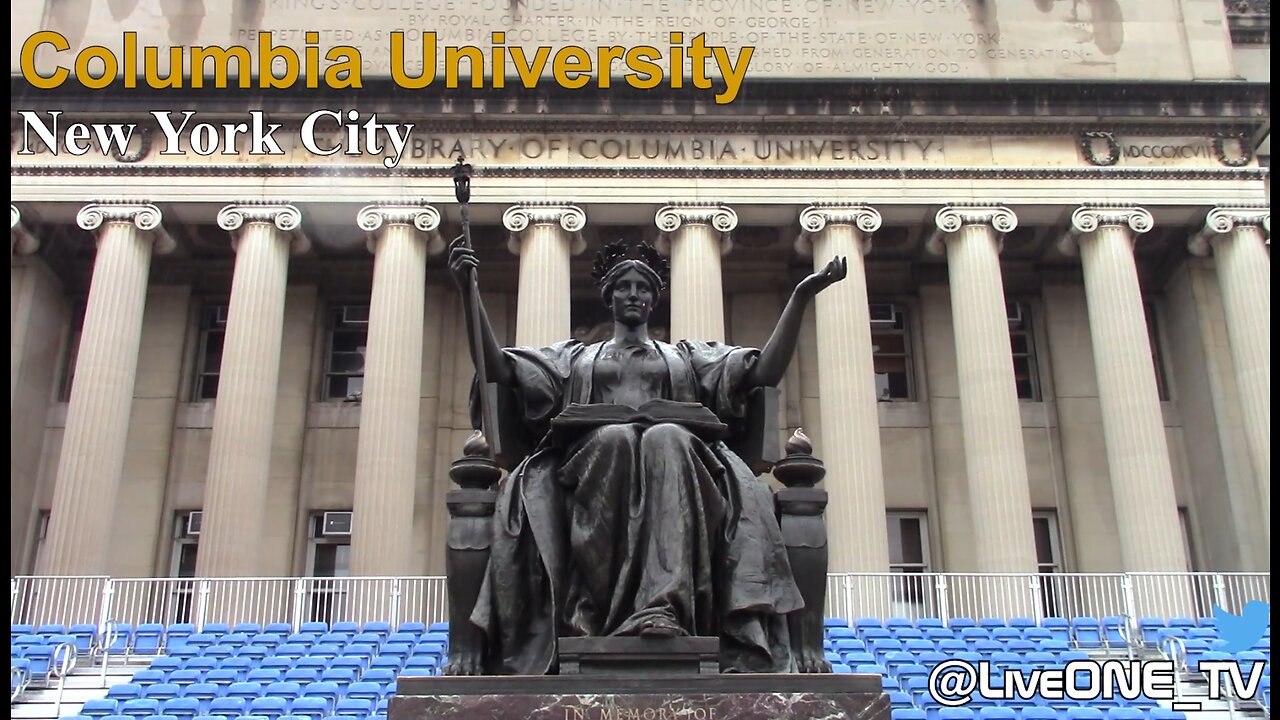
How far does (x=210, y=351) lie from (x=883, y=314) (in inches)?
603

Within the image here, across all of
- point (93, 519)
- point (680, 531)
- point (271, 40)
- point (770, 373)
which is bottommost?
point (680, 531)

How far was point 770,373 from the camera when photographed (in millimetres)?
6684

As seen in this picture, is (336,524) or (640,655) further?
(336,524)

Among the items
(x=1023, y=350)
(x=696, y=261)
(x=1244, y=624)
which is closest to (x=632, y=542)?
(x=1244, y=624)

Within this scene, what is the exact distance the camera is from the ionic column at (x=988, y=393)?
71.4 feet

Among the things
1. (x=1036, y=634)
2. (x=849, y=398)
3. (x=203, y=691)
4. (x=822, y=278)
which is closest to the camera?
(x=822, y=278)

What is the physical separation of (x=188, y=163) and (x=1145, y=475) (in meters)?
19.1

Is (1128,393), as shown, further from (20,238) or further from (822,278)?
(20,238)

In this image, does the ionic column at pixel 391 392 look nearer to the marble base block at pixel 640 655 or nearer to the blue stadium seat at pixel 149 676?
the blue stadium seat at pixel 149 676

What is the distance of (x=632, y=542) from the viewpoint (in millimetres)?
5902

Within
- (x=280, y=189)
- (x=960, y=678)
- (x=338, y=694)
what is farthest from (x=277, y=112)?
(x=960, y=678)

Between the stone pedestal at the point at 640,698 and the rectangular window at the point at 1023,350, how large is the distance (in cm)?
2295

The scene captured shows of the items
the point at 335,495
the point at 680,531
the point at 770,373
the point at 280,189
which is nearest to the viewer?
the point at 680,531

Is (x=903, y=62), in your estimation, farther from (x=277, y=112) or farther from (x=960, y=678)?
(x=960, y=678)
